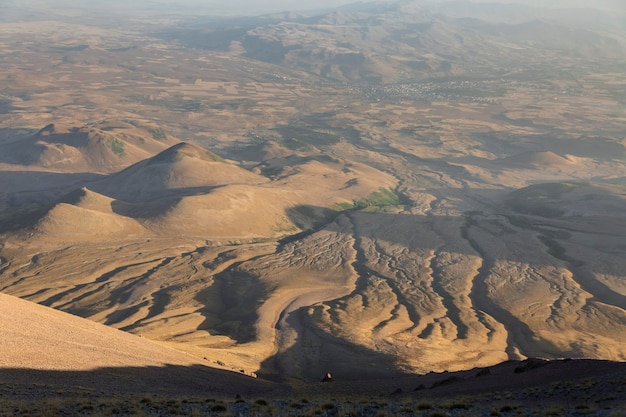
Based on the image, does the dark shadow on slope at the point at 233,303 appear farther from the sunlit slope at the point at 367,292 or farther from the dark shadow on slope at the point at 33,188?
the dark shadow on slope at the point at 33,188

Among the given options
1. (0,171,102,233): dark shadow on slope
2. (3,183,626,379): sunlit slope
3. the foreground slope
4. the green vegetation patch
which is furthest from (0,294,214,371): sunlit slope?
the green vegetation patch

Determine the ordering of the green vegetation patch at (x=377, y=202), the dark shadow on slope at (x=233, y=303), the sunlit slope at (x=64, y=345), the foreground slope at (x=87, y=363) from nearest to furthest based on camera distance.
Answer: the foreground slope at (x=87, y=363) < the sunlit slope at (x=64, y=345) < the dark shadow on slope at (x=233, y=303) < the green vegetation patch at (x=377, y=202)

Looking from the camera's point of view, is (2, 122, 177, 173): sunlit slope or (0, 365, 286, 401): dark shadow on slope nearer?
(0, 365, 286, 401): dark shadow on slope

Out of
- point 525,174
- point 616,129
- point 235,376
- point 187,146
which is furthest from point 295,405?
point 616,129

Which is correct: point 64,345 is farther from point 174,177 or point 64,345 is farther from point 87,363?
point 174,177

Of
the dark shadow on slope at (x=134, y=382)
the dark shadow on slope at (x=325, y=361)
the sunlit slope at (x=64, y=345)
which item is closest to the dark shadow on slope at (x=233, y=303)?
the dark shadow on slope at (x=325, y=361)

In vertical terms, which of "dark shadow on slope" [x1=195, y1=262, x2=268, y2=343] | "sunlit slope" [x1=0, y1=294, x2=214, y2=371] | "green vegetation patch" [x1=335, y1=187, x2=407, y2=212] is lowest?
"green vegetation patch" [x1=335, y1=187, x2=407, y2=212]

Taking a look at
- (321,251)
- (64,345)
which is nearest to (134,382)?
(64,345)

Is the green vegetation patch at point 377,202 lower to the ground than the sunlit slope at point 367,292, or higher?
lower

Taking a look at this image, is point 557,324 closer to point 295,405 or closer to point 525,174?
point 295,405

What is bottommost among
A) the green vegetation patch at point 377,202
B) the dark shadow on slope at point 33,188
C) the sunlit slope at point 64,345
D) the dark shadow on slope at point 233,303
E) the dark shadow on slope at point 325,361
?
the dark shadow on slope at point 33,188

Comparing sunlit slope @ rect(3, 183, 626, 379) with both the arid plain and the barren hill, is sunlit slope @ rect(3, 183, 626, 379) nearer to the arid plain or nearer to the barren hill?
the arid plain

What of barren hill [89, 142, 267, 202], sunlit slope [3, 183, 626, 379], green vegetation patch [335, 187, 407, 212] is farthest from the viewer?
green vegetation patch [335, 187, 407, 212]
